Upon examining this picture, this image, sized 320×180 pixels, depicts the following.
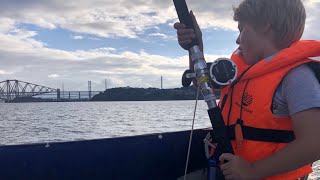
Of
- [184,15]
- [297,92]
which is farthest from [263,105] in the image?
[184,15]

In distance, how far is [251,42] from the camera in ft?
8.54

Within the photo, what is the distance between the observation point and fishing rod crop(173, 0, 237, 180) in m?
2.62

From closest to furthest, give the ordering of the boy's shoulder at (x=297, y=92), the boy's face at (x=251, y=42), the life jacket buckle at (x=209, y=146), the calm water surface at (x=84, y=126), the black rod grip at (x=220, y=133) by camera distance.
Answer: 1. the boy's shoulder at (x=297, y=92)
2. the boy's face at (x=251, y=42)
3. the black rod grip at (x=220, y=133)
4. the life jacket buckle at (x=209, y=146)
5. the calm water surface at (x=84, y=126)

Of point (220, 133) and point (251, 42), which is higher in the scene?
point (251, 42)

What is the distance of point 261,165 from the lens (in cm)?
238

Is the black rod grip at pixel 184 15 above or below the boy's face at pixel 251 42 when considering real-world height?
above

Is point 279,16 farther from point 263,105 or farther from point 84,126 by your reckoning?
point 84,126

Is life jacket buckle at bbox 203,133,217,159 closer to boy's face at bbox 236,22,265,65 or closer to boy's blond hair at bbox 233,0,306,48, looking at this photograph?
boy's face at bbox 236,22,265,65

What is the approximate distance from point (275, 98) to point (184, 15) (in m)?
0.90

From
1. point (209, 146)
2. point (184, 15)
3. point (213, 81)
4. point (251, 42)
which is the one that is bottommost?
point (209, 146)

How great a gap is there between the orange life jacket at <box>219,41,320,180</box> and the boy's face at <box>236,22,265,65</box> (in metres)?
0.08

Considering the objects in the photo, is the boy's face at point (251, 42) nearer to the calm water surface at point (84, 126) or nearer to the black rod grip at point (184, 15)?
the black rod grip at point (184, 15)

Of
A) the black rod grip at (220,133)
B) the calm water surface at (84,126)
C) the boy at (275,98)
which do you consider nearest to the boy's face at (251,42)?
the boy at (275,98)

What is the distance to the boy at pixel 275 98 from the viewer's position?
2.25 meters
